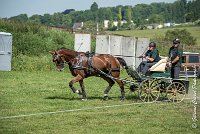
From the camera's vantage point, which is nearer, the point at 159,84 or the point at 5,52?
the point at 159,84

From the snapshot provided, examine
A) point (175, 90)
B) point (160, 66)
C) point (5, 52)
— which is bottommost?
point (175, 90)

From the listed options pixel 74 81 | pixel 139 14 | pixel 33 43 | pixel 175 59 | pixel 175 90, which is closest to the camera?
pixel 74 81

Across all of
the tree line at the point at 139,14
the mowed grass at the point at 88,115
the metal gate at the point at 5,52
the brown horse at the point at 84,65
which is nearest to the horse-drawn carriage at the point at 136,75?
the brown horse at the point at 84,65

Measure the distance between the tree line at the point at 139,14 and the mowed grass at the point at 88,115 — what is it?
211 feet

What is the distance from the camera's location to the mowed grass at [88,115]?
10.9 metres

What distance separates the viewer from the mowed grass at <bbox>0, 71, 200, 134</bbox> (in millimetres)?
10906

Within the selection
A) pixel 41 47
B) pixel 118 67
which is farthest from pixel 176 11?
pixel 118 67

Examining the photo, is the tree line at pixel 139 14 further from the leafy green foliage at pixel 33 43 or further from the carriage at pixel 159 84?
the carriage at pixel 159 84

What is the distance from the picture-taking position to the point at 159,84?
16484 mm

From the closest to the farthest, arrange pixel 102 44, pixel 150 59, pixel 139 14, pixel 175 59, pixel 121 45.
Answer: pixel 175 59
pixel 150 59
pixel 102 44
pixel 121 45
pixel 139 14

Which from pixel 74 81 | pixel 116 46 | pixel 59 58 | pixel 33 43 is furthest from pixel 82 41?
pixel 74 81

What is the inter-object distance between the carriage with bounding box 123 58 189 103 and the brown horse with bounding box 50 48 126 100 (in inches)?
32.2

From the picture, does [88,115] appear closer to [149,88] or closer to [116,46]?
[149,88]

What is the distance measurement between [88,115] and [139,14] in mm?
159393
